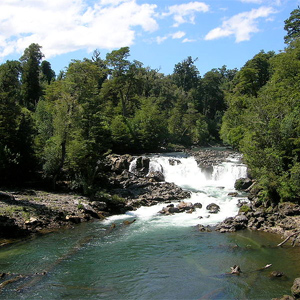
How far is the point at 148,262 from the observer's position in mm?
16469

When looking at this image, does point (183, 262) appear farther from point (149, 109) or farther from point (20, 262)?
point (149, 109)

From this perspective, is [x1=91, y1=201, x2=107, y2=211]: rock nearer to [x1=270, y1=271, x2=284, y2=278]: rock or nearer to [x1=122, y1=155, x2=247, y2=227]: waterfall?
[x1=122, y1=155, x2=247, y2=227]: waterfall

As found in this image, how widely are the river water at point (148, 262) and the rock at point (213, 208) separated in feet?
4.88

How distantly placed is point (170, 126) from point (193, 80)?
1659 inches

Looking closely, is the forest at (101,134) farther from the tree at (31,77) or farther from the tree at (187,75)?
the tree at (187,75)

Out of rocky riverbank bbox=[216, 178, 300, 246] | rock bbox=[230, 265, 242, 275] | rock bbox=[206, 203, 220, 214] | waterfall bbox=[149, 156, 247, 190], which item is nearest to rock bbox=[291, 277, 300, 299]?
rock bbox=[230, 265, 242, 275]

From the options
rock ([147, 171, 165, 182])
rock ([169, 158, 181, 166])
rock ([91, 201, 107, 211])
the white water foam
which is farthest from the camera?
rock ([169, 158, 181, 166])

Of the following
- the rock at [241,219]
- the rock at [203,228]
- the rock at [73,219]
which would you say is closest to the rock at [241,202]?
the rock at [241,219]

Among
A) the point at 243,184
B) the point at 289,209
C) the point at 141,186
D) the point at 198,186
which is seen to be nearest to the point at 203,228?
the point at 289,209

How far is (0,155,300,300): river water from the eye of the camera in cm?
1317

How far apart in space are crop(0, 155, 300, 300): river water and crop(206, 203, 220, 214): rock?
1.49 meters

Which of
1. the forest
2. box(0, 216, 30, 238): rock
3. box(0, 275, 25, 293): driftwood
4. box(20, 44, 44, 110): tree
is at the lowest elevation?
box(0, 275, 25, 293): driftwood

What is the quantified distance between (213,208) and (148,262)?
1252 centimetres

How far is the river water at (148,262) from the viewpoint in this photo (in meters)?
13.2
